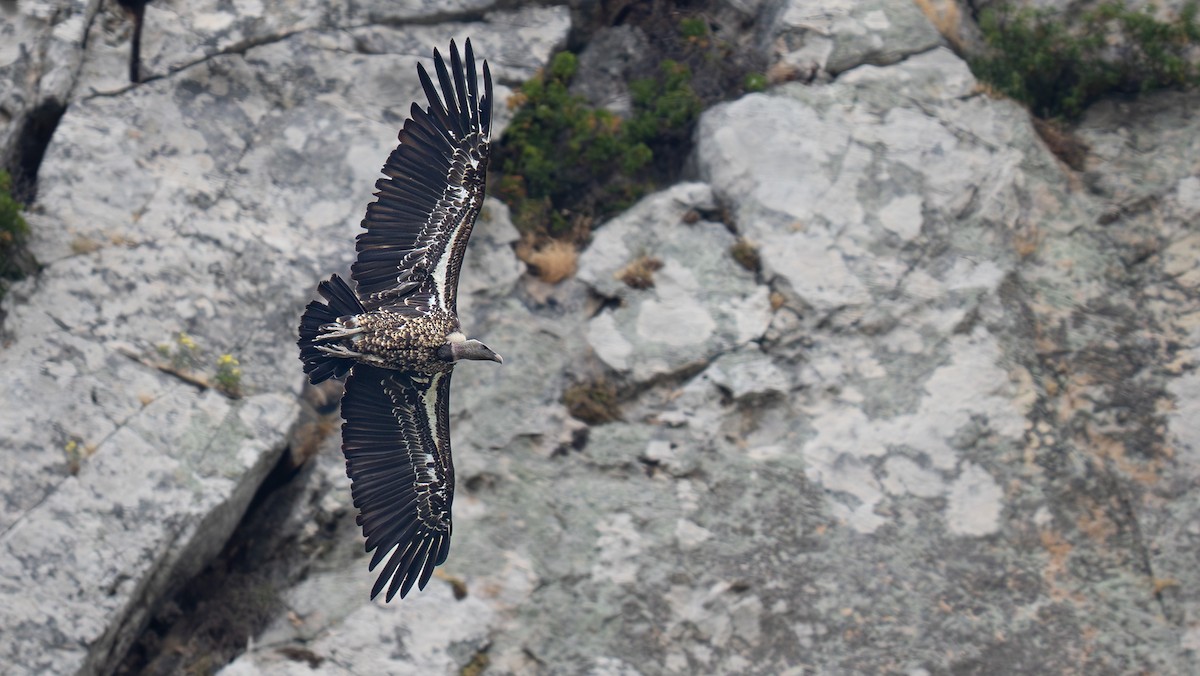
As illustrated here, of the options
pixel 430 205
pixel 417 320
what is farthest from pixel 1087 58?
pixel 417 320

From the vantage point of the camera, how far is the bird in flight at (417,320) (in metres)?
11.1

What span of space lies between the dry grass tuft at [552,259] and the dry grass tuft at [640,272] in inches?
19.3

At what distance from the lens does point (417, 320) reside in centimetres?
1103

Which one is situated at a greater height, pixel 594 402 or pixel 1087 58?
pixel 1087 58

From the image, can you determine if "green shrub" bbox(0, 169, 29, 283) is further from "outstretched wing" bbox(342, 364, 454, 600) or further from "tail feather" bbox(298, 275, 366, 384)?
"outstretched wing" bbox(342, 364, 454, 600)

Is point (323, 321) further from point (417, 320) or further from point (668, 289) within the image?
point (668, 289)

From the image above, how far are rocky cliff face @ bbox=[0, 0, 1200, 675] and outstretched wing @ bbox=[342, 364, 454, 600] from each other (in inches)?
46.9

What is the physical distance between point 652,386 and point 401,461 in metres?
2.79

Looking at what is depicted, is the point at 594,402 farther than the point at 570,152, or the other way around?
the point at 570,152

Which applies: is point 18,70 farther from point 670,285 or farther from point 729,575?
point 729,575

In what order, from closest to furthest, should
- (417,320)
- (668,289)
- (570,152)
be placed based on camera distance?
(417,320), (668,289), (570,152)

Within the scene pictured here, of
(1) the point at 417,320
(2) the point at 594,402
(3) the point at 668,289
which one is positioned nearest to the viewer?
(1) the point at 417,320

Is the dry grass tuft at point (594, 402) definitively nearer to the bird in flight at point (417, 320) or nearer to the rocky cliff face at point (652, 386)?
the rocky cliff face at point (652, 386)

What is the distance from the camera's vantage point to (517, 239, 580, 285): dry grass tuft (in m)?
13.7
